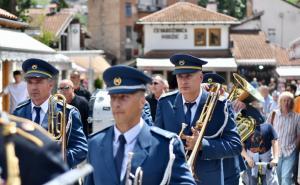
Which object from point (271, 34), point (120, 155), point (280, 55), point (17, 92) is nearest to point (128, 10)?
point (271, 34)

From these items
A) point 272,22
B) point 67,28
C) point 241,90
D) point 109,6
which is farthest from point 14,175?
point 109,6

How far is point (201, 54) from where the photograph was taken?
52031mm

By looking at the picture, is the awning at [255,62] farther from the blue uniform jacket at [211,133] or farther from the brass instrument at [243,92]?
the blue uniform jacket at [211,133]

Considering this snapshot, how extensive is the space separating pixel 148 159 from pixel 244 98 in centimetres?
554

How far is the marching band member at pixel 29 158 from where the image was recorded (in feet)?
9.92

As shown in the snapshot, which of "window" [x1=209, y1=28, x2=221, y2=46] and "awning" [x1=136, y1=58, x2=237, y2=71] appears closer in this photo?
"awning" [x1=136, y1=58, x2=237, y2=71]

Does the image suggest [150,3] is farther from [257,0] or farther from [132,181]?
[132,181]

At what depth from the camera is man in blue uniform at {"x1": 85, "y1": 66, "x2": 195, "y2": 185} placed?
447cm

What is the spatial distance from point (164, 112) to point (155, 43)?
1805 inches

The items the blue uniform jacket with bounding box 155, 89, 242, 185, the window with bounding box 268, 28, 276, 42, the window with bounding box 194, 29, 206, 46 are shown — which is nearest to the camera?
the blue uniform jacket with bounding box 155, 89, 242, 185

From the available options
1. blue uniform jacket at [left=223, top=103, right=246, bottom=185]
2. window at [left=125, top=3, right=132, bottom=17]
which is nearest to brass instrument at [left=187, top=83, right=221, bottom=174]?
blue uniform jacket at [left=223, top=103, right=246, bottom=185]

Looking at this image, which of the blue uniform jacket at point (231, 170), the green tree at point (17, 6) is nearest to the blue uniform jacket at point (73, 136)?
the blue uniform jacket at point (231, 170)

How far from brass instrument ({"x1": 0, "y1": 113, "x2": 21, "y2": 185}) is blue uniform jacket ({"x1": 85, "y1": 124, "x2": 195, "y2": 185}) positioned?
58.2 inches

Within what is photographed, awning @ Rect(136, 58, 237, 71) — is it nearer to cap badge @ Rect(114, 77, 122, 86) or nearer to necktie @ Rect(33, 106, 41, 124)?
necktie @ Rect(33, 106, 41, 124)
